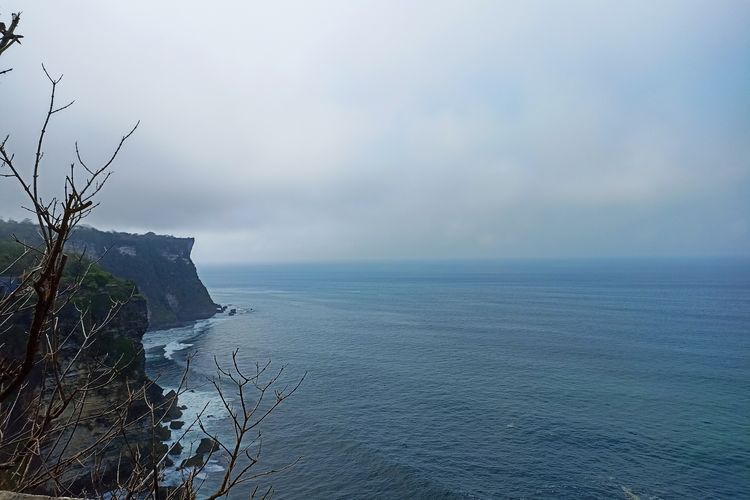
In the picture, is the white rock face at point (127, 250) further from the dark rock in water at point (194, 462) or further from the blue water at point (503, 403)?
the dark rock in water at point (194, 462)

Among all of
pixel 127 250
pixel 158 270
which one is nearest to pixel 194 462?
pixel 158 270

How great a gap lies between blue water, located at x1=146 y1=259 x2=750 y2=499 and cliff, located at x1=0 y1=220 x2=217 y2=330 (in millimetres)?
20236

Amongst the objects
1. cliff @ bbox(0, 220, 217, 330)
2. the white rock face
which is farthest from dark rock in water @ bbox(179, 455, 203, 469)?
→ the white rock face

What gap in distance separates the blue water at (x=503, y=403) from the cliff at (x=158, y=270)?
2024 cm

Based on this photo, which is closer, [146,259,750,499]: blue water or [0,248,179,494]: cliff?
[0,248,179,494]: cliff

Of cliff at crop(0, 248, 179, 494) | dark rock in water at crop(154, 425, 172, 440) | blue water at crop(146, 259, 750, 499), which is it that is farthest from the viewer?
dark rock in water at crop(154, 425, 172, 440)

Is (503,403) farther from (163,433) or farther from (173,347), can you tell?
(173,347)

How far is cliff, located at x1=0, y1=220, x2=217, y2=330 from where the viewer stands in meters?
117

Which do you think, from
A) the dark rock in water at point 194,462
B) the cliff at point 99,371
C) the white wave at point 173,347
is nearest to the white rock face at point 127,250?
the white wave at point 173,347

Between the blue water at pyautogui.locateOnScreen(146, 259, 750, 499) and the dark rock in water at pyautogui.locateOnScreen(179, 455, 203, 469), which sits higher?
the dark rock in water at pyautogui.locateOnScreen(179, 455, 203, 469)

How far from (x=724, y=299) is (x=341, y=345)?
13289 cm

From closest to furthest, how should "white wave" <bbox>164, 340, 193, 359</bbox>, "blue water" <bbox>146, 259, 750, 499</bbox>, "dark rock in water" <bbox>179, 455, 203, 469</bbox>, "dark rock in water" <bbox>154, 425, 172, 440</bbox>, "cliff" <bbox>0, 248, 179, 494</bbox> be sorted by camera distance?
"dark rock in water" <bbox>179, 455, 203, 469</bbox> → "cliff" <bbox>0, 248, 179, 494</bbox> → "blue water" <bbox>146, 259, 750, 499</bbox> → "dark rock in water" <bbox>154, 425, 172, 440</bbox> → "white wave" <bbox>164, 340, 193, 359</bbox>

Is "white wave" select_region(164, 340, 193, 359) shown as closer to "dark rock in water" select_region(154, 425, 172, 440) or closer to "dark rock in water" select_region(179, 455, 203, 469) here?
"dark rock in water" select_region(154, 425, 172, 440)

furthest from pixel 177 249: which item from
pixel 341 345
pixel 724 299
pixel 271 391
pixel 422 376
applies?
pixel 724 299
